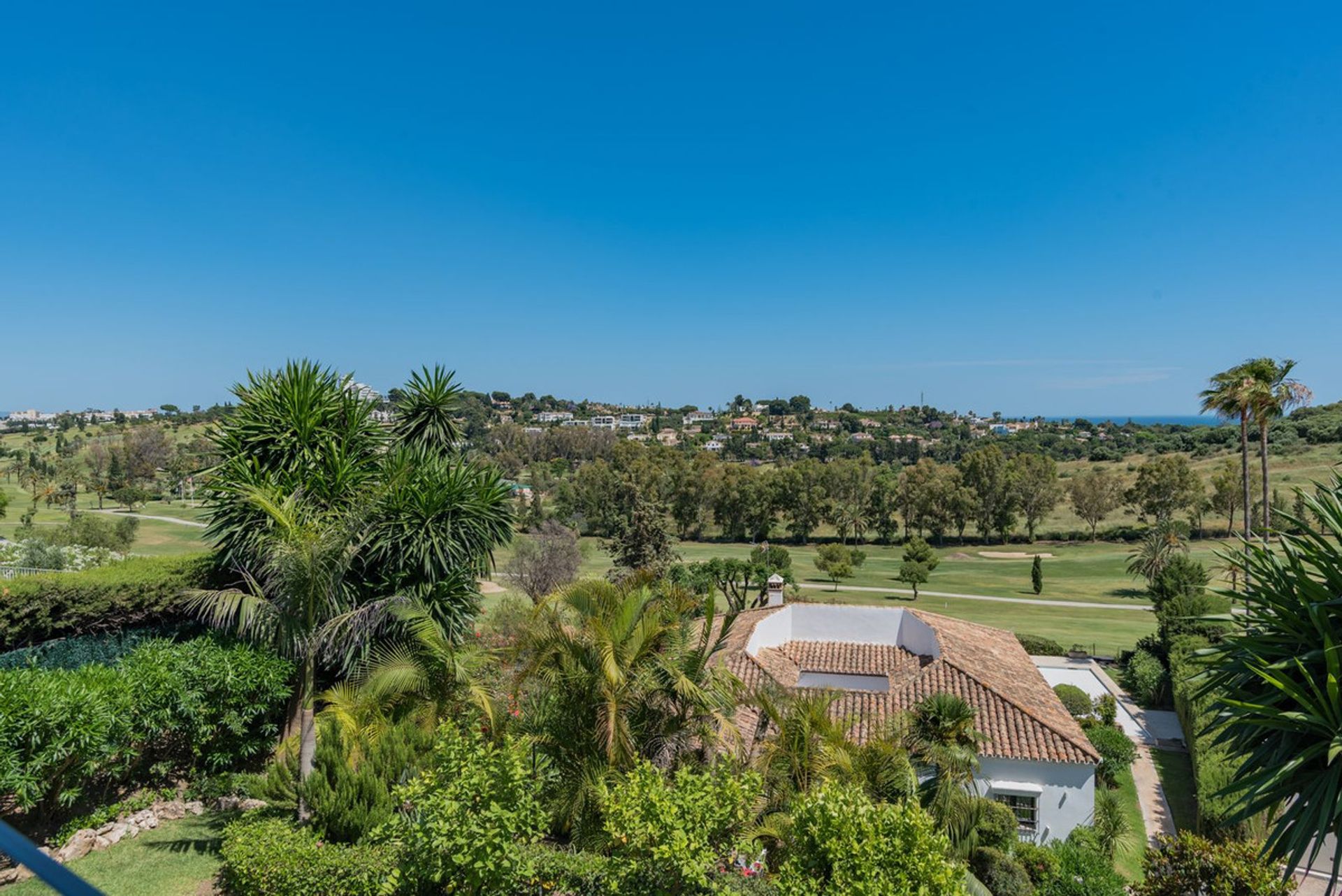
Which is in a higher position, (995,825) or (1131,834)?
(995,825)

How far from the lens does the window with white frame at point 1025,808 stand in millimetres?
13750

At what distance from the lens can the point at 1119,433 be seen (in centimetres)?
14712

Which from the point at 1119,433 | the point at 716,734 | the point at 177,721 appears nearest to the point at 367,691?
the point at 177,721

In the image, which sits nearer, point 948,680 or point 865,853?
point 865,853

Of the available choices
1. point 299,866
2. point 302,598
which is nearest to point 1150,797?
point 299,866

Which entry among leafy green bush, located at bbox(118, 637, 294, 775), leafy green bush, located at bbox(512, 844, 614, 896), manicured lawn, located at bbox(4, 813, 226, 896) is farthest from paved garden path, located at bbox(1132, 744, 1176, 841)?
leafy green bush, located at bbox(118, 637, 294, 775)

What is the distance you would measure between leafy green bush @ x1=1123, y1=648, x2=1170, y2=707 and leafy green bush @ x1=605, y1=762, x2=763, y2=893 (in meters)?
22.6

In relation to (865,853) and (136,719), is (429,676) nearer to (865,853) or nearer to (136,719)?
(136,719)

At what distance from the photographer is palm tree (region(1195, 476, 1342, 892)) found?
6.27 meters

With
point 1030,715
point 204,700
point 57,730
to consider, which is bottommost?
point 1030,715

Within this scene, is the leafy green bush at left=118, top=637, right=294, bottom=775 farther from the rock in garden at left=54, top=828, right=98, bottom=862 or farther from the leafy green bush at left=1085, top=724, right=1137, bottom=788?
the leafy green bush at left=1085, top=724, right=1137, bottom=788

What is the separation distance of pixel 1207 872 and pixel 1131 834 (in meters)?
4.43

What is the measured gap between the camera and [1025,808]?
45.3 ft

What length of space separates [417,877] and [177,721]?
16.8 feet
